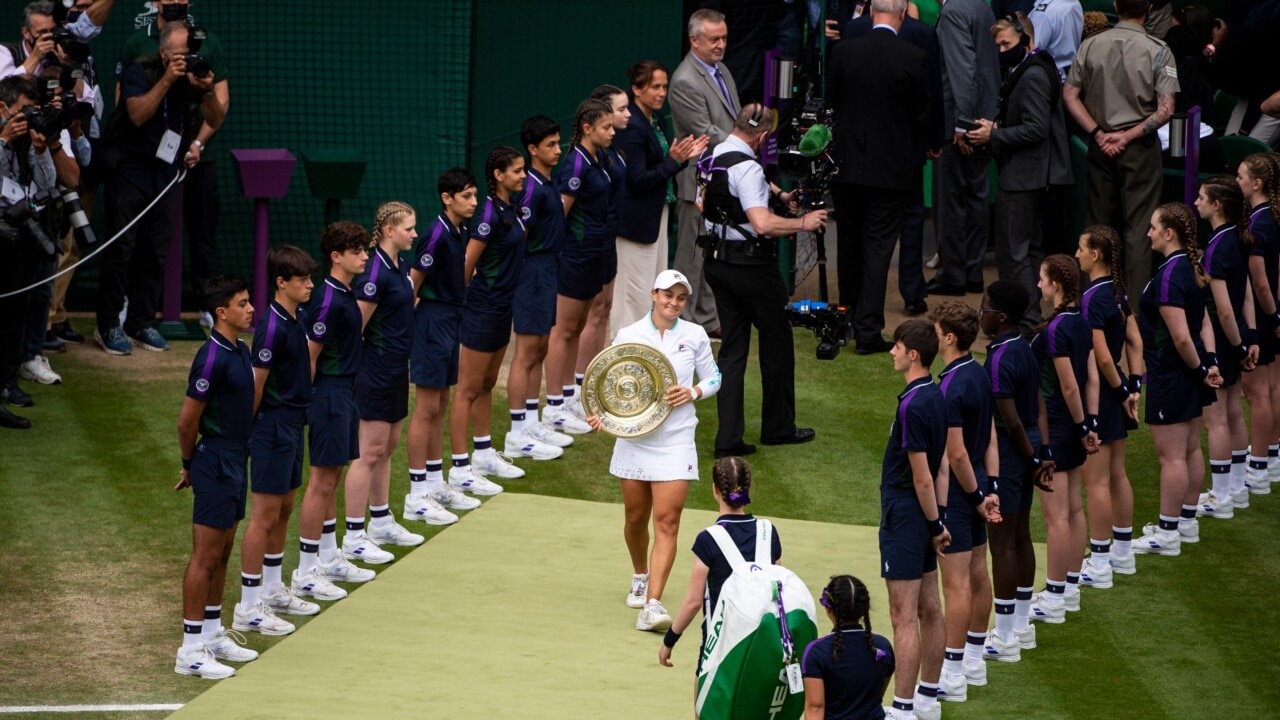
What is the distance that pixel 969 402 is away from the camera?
7965mm

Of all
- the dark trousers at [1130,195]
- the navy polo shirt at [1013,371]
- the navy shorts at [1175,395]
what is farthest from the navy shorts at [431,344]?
the dark trousers at [1130,195]

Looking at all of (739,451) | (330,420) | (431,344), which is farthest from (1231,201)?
(330,420)

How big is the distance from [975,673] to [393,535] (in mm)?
3528

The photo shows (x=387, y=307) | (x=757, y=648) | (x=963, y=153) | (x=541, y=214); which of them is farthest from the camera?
(x=963, y=153)

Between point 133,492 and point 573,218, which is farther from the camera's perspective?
point 573,218

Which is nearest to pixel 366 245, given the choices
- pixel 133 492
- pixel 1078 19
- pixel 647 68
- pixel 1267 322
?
pixel 133 492

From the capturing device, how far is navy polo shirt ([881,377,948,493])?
763cm

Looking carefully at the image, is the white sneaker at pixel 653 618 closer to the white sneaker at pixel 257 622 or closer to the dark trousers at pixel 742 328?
the white sneaker at pixel 257 622

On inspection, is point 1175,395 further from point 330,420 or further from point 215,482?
point 215,482

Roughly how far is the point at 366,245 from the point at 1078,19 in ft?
26.1

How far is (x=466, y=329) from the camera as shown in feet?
36.0

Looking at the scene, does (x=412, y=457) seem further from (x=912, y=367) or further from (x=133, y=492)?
(x=912, y=367)

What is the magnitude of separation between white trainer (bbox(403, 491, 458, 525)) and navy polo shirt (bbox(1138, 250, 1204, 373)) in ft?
13.9

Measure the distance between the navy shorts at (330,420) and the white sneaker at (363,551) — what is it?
0.82m
